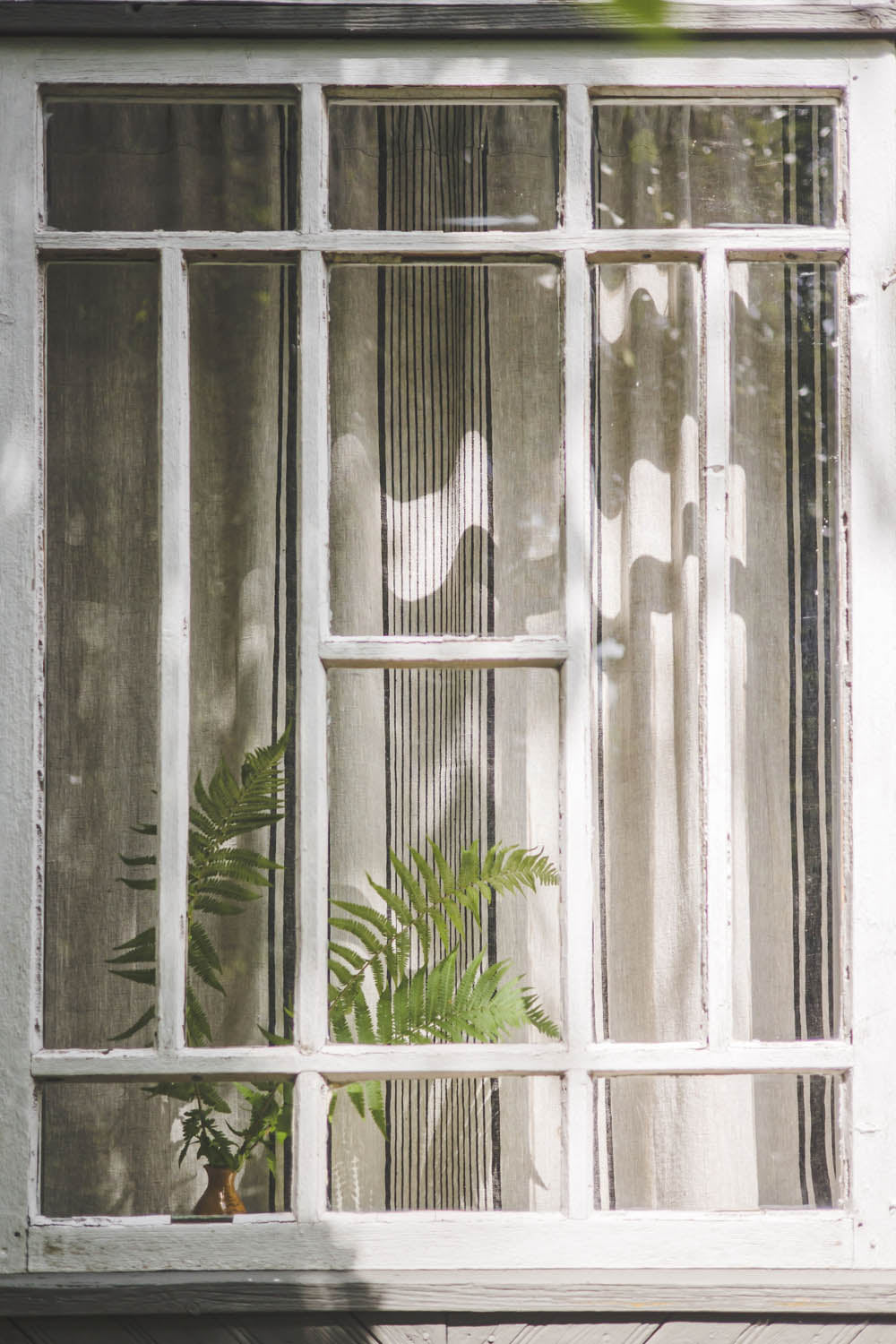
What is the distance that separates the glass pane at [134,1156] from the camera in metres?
1.65

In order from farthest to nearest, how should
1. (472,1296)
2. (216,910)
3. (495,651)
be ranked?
(216,910) → (495,651) → (472,1296)

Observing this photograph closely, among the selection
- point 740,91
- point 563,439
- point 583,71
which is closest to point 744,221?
point 740,91

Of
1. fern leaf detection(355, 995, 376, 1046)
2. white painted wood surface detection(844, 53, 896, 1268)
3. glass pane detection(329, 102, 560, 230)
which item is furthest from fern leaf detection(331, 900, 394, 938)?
glass pane detection(329, 102, 560, 230)

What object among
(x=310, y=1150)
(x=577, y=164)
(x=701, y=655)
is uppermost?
(x=577, y=164)

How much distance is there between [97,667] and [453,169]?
982 millimetres

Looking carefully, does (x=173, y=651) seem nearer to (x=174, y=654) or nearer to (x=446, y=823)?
(x=174, y=654)

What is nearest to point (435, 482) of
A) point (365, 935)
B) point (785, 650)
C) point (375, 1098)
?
point (785, 650)

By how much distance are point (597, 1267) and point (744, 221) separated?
1551 mm

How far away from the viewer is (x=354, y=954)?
1.64 m

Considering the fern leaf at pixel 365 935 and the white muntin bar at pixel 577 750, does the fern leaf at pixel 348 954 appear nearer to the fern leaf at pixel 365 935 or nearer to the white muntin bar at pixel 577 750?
the fern leaf at pixel 365 935

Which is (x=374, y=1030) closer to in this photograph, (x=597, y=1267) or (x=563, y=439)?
(x=597, y=1267)

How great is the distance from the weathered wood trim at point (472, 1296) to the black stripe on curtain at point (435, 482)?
472 millimetres

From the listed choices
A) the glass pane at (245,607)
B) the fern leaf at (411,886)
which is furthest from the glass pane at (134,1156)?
the fern leaf at (411,886)

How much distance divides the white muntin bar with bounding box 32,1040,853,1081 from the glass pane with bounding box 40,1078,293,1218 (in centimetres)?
17
